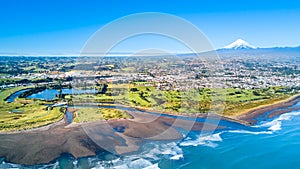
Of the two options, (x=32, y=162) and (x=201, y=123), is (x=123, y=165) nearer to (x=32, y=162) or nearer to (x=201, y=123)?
(x=32, y=162)

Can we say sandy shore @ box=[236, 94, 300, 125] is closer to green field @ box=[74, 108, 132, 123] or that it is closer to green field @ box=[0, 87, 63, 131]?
green field @ box=[74, 108, 132, 123]

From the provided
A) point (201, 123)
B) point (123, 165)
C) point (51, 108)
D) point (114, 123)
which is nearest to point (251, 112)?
point (201, 123)

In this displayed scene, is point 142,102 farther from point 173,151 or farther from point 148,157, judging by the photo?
point 148,157

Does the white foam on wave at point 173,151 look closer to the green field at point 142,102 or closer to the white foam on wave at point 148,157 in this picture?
the white foam on wave at point 148,157

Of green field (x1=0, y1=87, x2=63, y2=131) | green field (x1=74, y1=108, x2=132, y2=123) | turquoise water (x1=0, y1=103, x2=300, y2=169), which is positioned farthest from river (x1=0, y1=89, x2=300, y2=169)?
green field (x1=74, y1=108, x2=132, y2=123)

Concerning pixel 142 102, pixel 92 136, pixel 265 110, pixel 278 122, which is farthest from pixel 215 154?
pixel 142 102

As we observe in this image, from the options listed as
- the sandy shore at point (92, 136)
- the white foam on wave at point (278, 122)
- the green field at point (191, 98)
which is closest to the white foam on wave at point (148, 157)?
the sandy shore at point (92, 136)

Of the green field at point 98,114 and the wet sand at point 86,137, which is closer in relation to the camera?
the wet sand at point 86,137

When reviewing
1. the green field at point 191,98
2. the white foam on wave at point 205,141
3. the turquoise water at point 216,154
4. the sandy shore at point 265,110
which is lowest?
the turquoise water at point 216,154
